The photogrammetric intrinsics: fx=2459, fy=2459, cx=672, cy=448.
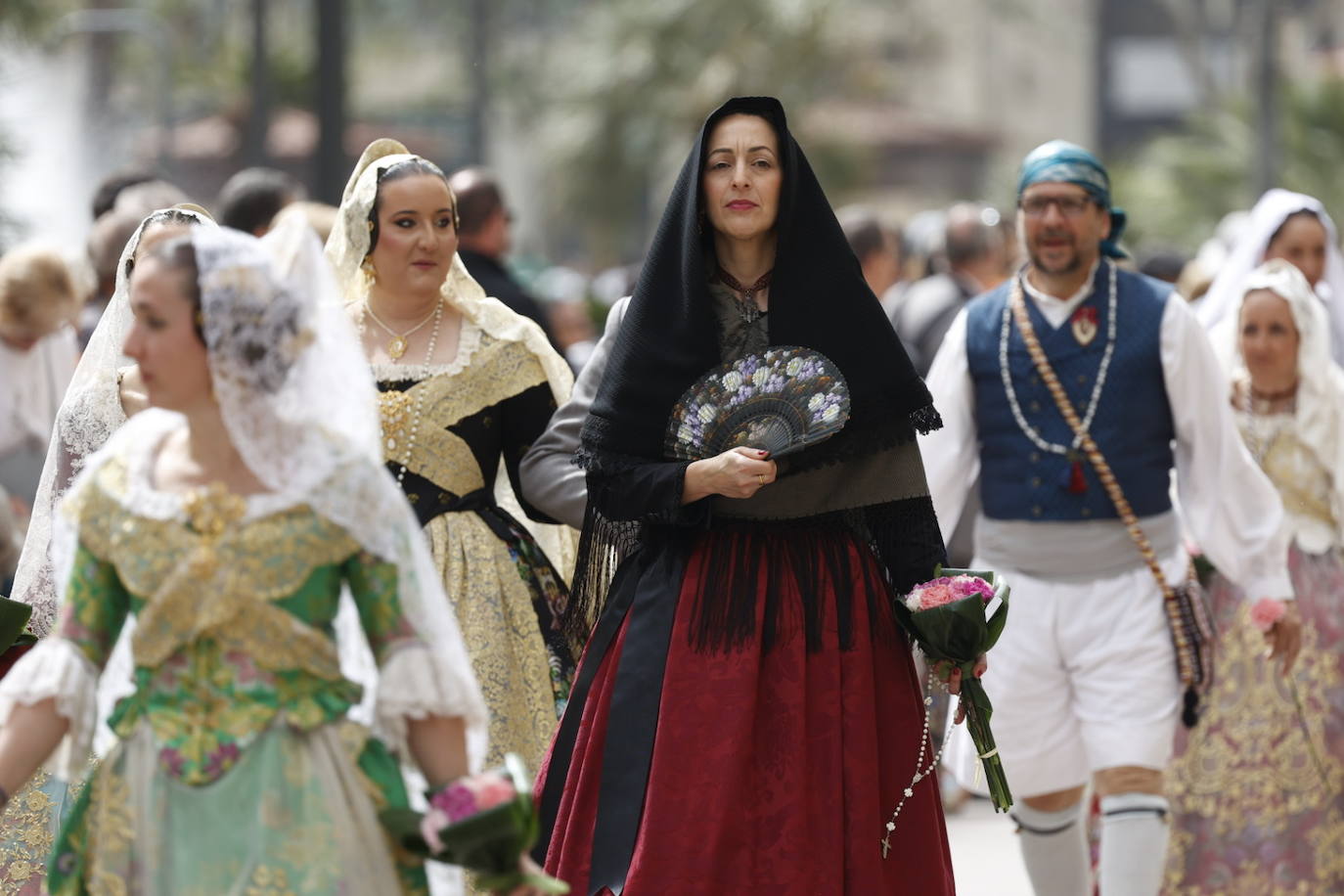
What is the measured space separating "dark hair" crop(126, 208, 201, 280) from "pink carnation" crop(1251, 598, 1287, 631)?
3134 millimetres

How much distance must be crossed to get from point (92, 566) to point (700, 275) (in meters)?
1.85

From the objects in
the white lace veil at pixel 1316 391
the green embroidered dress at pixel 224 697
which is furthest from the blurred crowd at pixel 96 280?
the green embroidered dress at pixel 224 697

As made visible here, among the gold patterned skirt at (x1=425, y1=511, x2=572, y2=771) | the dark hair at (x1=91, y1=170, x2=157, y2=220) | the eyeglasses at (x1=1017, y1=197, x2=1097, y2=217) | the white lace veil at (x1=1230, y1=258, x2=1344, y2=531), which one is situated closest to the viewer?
the gold patterned skirt at (x1=425, y1=511, x2=572, y2=771)

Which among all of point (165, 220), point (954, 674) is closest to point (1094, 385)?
point (954, 674)

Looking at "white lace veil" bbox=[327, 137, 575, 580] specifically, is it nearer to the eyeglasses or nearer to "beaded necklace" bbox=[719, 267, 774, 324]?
"beaded necklace" bbox=[719, 267, 774, 324]

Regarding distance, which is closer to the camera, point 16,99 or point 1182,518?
point 1182,518

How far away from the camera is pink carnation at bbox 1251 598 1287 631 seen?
22.7 feet

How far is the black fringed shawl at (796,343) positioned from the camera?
5461mm

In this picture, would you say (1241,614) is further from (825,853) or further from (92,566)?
(92,566)

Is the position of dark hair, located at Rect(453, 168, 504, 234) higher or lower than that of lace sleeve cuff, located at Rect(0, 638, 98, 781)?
higher

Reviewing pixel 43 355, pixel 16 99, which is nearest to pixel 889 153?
pixel 16 99

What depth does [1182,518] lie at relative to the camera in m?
7.13

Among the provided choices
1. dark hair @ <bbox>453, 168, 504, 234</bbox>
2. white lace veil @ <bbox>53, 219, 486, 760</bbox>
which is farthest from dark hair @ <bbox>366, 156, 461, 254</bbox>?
dark hair @ <bbox>453, 168, 504, 234</bbox>

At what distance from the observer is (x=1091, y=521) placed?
683cm
